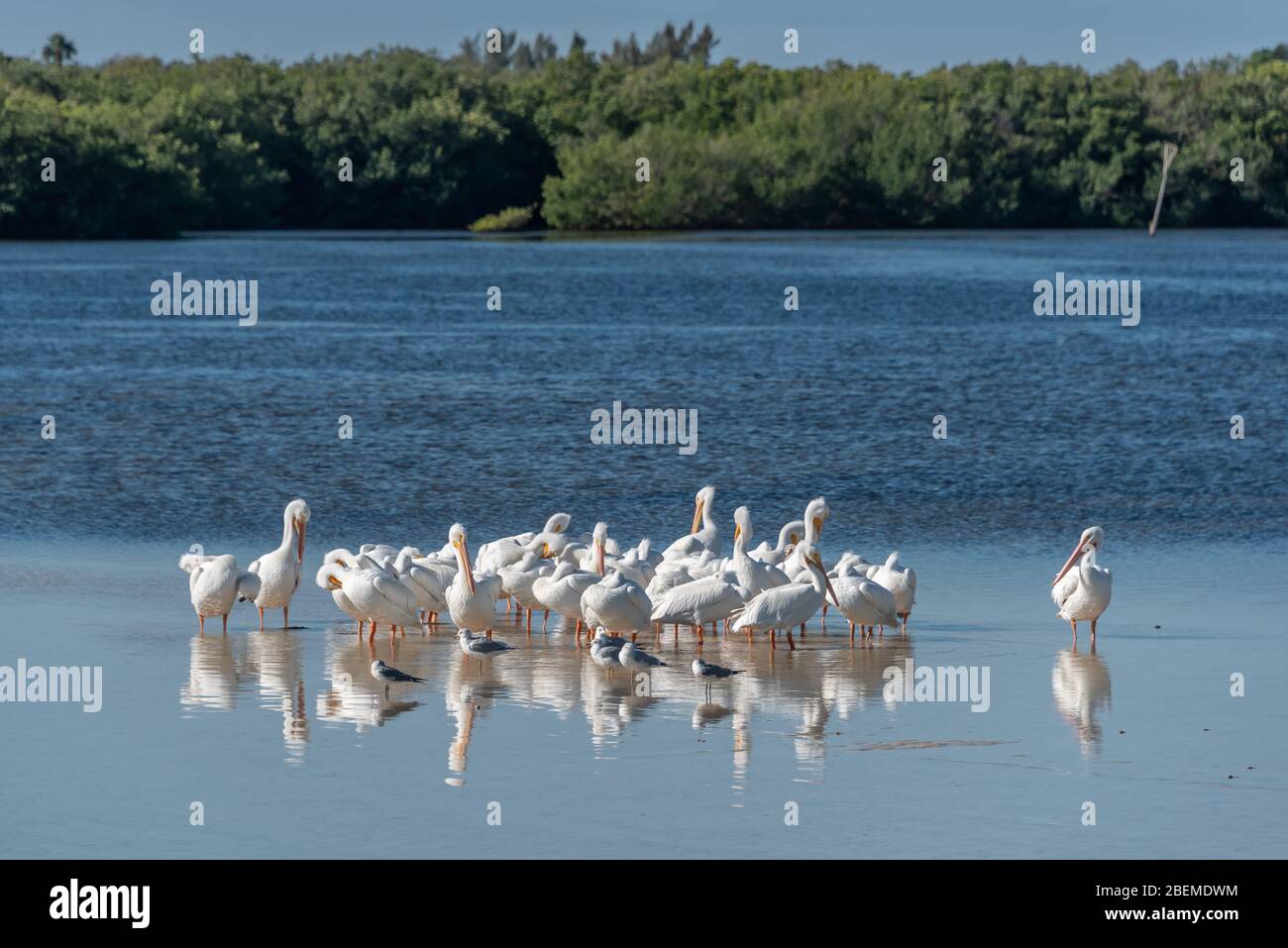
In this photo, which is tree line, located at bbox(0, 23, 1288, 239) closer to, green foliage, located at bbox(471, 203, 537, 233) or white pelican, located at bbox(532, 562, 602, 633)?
green foliage, located at bbox(471, 203, 537, 233)

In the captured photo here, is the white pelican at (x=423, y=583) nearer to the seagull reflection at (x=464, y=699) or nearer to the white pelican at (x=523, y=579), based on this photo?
the white pelican at (x=523, y=579)

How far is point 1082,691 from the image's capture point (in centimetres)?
1077

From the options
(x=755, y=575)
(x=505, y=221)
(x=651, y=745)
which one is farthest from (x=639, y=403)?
(x=505, y=221)

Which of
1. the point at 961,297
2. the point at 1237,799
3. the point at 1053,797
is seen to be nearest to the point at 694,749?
the point at 1053,797

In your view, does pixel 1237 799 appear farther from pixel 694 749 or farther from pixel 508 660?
pixel 508 660

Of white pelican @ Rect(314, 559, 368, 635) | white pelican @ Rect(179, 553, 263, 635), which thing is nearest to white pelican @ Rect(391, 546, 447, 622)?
white pelican @ Rect(314, 559, 368, 635)

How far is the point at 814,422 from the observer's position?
83.6ft

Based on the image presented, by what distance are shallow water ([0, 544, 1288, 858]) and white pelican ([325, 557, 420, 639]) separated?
0.20 meters

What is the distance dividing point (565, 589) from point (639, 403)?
1625 cm

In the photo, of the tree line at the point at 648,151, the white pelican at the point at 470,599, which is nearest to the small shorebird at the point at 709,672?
the white pelican at the point at 470,599

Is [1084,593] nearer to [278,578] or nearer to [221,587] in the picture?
[278,578]

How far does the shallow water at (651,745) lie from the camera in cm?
806

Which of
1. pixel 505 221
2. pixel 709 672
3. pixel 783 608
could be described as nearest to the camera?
pixel 709 672

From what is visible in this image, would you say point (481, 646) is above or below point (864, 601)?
below
